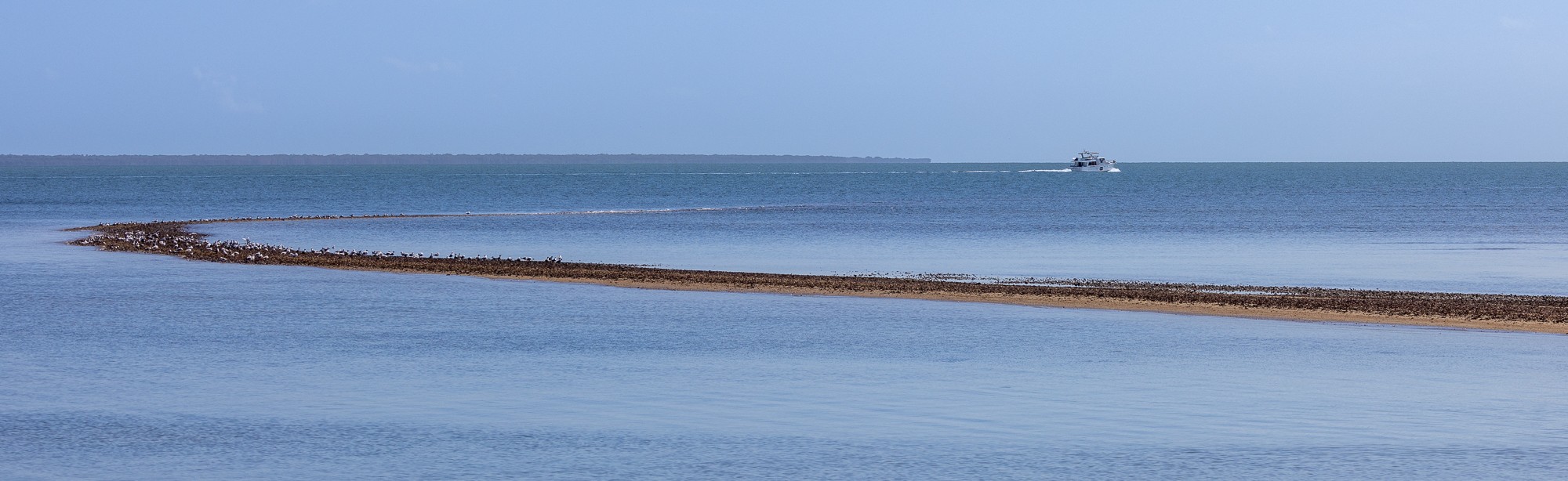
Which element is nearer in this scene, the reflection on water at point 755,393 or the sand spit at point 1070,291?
the reflection on water at point 755,393

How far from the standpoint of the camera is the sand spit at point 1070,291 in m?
24.5

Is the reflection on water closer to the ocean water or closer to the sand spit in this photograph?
the ocean water

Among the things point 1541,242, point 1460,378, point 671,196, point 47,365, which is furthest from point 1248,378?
point 671,196

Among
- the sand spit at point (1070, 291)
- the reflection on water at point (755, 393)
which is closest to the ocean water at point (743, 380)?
the reflection on water at point (755, 393)

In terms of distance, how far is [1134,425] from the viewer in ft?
47.3

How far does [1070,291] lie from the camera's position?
1125 inches

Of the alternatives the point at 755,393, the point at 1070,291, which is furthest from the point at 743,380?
the point at 1070,291

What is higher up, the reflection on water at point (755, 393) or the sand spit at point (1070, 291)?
the sand spit at point (1070, 291)

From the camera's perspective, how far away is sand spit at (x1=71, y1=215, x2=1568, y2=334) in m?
Result: 24.5

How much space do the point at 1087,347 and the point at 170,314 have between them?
14229 millimetres

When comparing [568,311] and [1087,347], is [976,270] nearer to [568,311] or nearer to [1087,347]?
[568,311]

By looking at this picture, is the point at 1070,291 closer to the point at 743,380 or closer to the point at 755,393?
the point at 743,380

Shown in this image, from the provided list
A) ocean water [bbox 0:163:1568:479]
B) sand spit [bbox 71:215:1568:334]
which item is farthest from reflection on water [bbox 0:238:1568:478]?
sand spit [bbox 71:215:1568:334]

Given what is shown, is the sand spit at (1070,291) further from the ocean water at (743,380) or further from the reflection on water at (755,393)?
the reflection on water at (755,393)
